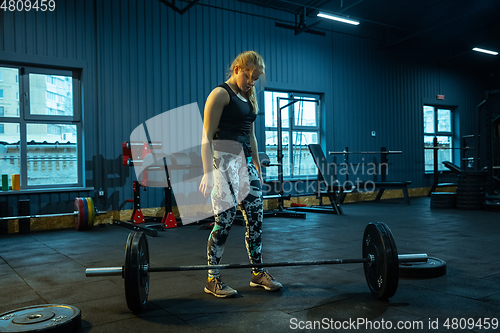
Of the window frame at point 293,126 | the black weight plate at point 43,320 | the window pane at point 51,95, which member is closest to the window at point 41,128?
the window pane at point 51,95

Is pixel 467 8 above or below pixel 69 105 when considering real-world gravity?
above

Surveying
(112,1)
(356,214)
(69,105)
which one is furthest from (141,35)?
(356,214)

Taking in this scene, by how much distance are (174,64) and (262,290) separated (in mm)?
4348

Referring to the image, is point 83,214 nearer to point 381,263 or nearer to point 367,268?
point 367,268

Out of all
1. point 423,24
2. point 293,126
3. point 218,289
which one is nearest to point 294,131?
point 293,126

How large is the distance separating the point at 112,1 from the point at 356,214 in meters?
4.43

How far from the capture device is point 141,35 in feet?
18.1

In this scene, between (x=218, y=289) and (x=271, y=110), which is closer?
(x=218, y=289)

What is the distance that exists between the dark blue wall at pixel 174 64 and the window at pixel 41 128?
192 mm

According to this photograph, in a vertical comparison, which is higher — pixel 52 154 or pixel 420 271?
pixel 52 154

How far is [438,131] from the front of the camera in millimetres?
9469

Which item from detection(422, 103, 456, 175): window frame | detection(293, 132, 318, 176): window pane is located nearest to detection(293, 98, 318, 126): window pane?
detection(293, 132, 318, 176): window pane

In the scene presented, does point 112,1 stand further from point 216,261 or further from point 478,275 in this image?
point 478,275

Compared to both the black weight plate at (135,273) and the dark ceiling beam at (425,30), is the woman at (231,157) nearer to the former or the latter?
the black weight plate at (135,273)
